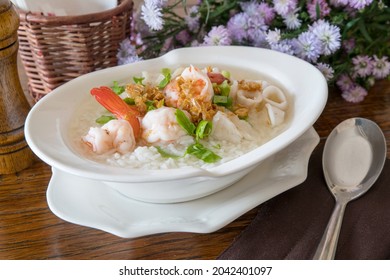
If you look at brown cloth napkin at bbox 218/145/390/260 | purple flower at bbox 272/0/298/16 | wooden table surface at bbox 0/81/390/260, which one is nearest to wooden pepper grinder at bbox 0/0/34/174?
wooden table surface at bbox 0/81/390/260

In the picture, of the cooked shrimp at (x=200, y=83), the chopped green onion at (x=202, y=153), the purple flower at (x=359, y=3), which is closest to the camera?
the chopped green onion at (x=202, y=153)

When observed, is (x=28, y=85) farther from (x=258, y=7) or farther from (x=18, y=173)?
(x=258, y=7)

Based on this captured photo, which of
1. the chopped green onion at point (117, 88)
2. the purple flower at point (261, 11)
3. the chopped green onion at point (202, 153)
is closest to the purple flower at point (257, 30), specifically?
the purple flower at point (261, 11)

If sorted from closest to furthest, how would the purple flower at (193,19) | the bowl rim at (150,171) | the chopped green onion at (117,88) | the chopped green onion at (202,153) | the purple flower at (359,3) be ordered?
the bowl rim at (150,171) → the chopped green onion at (202,153) → the chopped green onion at (117,88) → the purple flower at (359,3) → the purple flower at (193,19)

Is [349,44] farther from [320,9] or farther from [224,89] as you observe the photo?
[224,89]

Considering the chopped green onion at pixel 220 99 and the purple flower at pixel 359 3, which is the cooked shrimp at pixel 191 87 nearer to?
the chopped green onion at pixel 220 99

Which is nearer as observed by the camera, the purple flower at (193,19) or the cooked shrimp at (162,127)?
the cooked shrimp at (162,127)

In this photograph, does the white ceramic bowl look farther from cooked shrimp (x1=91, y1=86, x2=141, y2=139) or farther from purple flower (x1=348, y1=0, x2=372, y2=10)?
purple flower (x1=348, y1=0, x2=372, y2=10)

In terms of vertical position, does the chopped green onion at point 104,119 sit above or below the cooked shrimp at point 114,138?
below
